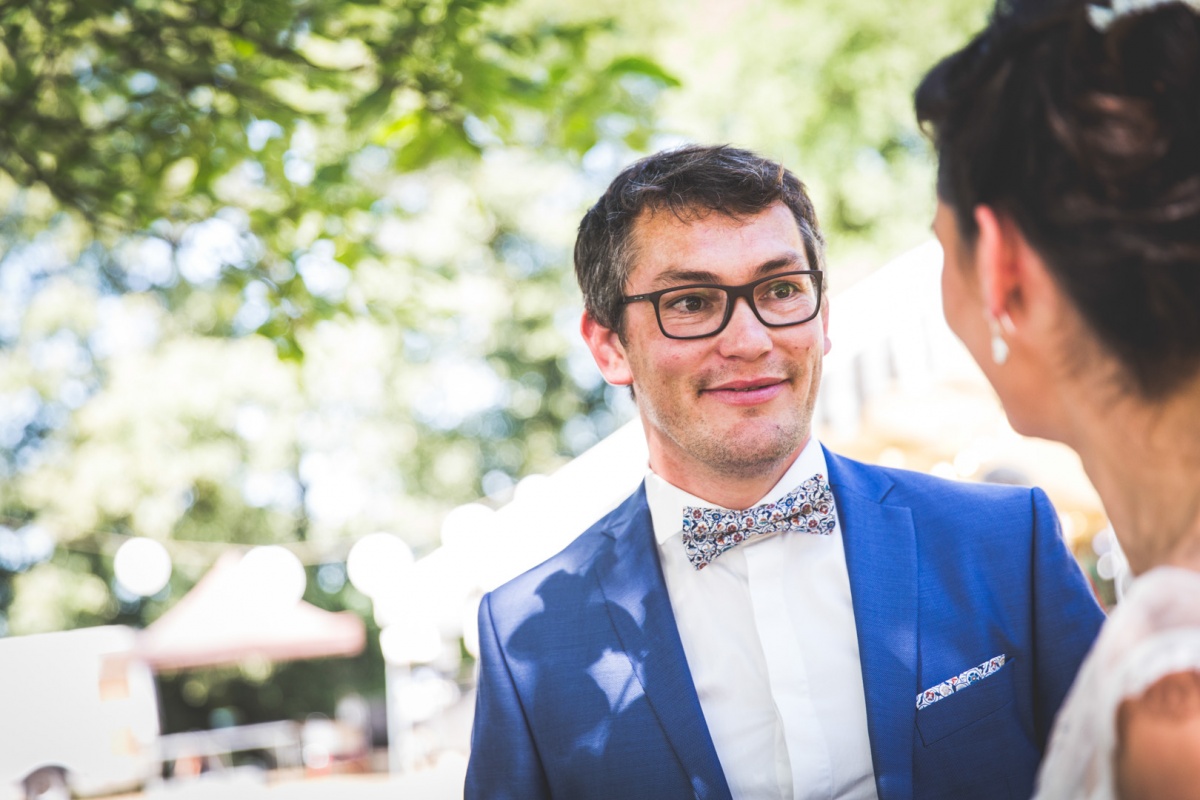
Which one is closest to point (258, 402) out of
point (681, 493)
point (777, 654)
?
point (681, 493)

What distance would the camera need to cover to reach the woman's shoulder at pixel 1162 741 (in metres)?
1.16

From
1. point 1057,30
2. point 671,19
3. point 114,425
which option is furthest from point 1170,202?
point 114,425

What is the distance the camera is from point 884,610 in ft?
7.52

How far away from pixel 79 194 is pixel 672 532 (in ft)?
9.84

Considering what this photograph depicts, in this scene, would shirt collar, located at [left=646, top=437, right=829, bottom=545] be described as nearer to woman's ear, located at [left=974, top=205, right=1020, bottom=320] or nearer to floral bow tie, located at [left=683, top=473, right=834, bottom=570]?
floral bow tie, located at [left=683, top=473, right=834, bottom=570]

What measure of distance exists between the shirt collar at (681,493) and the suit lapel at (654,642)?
1.4 inches

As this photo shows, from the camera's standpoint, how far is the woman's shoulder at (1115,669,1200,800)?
1.16m

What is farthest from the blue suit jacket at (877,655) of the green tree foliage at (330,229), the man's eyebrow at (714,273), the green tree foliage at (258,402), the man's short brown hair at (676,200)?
the green tree foliage at (258,402)

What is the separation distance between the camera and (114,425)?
60.1ft

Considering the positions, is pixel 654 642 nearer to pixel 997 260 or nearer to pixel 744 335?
pixel 744 335

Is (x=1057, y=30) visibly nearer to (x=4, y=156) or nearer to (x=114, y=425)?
(x=4, y=156)

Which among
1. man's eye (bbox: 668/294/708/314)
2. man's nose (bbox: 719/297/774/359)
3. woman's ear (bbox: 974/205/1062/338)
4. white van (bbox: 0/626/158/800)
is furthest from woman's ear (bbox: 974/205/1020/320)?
white van (bbox: 0/626/158/800)

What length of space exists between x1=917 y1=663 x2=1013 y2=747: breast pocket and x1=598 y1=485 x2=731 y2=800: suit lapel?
0.43 m

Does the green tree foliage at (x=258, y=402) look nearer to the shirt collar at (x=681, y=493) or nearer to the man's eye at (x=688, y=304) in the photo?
the shirt collar at (x=681, y=493)
